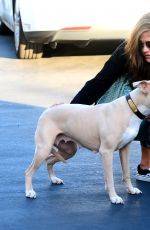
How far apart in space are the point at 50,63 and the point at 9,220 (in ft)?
19.9

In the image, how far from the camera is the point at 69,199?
185 inches

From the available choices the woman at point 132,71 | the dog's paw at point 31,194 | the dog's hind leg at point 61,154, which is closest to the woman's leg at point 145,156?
the woman at point 132,71

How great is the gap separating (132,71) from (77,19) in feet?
14.0

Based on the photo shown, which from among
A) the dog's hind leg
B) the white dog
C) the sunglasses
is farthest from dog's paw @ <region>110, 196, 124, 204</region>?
the sunglasses

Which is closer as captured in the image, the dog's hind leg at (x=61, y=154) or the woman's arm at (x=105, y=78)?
the dog's hind leg at (x=61, y=154)

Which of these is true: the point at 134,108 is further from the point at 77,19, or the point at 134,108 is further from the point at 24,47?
the point at 24,47

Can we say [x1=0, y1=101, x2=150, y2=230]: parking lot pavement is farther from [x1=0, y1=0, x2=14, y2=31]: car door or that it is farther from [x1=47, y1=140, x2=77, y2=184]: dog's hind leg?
[x1=0, y1=0, x2=14, y2=31]: car door

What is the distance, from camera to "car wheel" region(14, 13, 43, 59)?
1028 centimetres

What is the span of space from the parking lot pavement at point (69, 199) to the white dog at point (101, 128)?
139mm

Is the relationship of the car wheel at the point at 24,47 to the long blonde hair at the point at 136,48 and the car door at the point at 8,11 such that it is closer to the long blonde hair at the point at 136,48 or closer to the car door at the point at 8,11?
the car door at the point at 8,11

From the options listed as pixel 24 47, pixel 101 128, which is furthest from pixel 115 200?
pixel 24 47

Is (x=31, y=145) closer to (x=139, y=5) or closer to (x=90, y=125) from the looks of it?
(x=90, y=125)

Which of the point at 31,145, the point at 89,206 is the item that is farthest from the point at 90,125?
the point at 31,145

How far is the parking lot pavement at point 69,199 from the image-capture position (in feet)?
14.0
